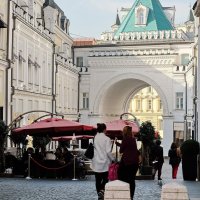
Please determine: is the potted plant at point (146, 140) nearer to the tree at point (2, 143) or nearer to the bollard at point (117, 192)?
the tree at point (2, 143)

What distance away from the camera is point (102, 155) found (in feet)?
49.3

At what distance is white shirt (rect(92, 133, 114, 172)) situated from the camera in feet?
49.0

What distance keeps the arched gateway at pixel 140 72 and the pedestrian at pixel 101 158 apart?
138 feet

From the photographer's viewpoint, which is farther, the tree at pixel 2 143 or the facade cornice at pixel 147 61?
the facade cornice at pixel 147 61

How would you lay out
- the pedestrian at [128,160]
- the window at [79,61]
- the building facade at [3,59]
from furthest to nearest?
the window at [79,61]
the building facade at [3,59]
the pedestrian at [128,160]

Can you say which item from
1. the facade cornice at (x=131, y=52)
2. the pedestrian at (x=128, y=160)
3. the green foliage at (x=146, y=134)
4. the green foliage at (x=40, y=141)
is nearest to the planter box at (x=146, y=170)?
the green foliage at (x=146, y=134)

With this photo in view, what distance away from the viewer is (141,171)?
89.6 ft

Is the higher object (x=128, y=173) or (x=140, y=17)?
(x=140, y=17)

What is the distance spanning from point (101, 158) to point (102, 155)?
75 millimetres

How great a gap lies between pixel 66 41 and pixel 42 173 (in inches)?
1502

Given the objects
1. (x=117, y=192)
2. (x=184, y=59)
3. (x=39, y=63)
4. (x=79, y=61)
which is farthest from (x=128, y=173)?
(x=79, y=61)

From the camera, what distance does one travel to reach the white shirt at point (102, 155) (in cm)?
1495

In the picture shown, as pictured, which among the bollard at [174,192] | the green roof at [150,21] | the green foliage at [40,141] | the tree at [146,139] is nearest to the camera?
the bollard at [174,192]

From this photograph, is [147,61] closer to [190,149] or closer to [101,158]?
[190,149]
